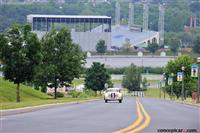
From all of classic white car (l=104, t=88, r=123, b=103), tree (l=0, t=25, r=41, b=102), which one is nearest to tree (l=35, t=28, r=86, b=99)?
classic white car (l=104, t=88, r=123, b=103)

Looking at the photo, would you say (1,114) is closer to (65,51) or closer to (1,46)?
(1,46)

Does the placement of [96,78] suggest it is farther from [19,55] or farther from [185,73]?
[19,55]

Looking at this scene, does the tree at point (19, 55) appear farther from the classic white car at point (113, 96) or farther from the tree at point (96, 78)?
the tree at point (96, 78)

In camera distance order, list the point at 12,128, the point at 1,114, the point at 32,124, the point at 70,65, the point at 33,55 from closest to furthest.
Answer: the point at 12,128 < the point at 32,124 < the point at 1,114 < the point at 33,55 < the point at 70,65

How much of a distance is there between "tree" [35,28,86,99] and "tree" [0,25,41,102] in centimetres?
1360

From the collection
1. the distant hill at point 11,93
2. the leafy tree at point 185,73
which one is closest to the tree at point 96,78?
the leafy tree at point 185,73

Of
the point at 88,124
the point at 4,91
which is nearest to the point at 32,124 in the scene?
the point at 88,124

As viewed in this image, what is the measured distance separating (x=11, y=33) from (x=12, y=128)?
165 ft

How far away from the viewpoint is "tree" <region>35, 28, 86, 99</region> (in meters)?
86.9

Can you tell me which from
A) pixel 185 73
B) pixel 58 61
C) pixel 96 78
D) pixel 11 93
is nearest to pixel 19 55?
pixel 11 93

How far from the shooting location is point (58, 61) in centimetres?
8762

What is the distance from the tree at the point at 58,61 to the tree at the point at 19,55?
1360 cm

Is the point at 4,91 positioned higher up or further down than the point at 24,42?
further down

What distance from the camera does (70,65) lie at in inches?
3423
